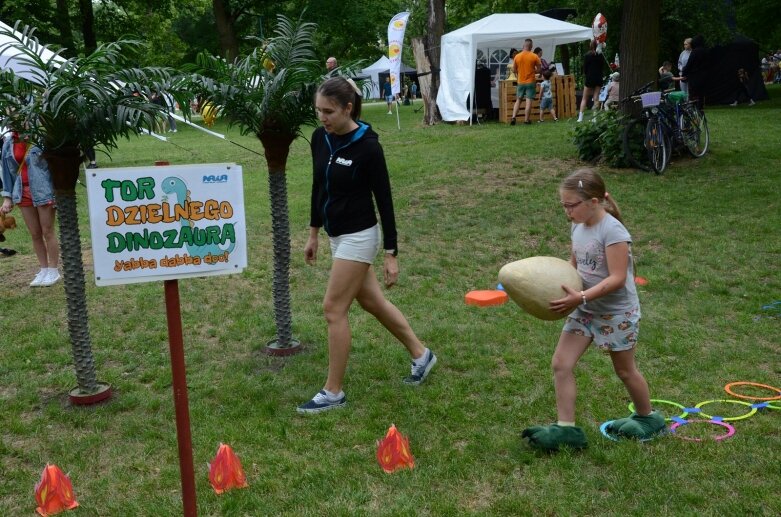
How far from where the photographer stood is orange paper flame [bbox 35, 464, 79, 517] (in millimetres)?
3510

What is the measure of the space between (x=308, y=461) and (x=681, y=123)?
9.58 m

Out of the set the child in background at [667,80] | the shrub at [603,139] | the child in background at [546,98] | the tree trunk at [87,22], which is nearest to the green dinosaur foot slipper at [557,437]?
the shrub at [603,139]

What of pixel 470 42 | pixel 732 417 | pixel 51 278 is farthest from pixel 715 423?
pixel 470 42

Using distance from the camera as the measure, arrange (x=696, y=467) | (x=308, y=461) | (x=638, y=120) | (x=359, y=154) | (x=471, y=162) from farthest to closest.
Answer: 1. (x=471, y=162)
2. (x=638, y=120)
3. (x=359, y=154)
4. (x=308, y=461)
5. (x=696, y=467)

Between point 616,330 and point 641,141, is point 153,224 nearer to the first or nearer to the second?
point 616,330

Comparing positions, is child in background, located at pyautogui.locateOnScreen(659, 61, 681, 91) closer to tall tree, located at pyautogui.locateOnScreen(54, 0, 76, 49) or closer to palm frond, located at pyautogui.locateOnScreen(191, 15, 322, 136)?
palm frond, located at pyautogui.locateOnScreen(191, 15, 322, 136)

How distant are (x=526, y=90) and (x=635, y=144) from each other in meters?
6.87

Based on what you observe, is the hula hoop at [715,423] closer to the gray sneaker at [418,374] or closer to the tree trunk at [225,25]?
the gray sneaker at [418,374]

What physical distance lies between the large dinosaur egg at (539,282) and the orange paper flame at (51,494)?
233 centimetres

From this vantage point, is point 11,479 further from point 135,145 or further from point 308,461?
point 135,145

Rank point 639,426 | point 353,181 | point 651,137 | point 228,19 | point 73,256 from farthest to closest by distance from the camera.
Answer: point 228,19, point 651,137, point 73,256, point 353,181, point 639,426

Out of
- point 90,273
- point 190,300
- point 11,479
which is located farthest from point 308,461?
point 90,273

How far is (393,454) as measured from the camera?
151 inches

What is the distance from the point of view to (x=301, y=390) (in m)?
4.98
